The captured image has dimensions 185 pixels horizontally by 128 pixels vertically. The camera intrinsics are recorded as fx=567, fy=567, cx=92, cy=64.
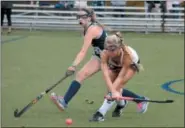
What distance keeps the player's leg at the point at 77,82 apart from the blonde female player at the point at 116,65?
0.43 meters

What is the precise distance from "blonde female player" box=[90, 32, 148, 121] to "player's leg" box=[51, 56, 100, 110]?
427 mm

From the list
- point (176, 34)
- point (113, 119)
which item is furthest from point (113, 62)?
point (176, 34)

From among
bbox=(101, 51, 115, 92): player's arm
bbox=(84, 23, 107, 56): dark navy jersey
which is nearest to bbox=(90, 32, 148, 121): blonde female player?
bbox=(101, 51, 115, 92): player's arm

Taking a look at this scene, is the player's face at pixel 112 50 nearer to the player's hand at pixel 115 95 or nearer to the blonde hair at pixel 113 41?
the blonde hair at pixel 113 41

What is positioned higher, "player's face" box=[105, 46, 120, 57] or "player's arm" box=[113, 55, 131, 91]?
"player's face" box=[105, 46, 120, 57]

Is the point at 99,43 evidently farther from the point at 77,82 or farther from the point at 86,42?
the point at 77,82

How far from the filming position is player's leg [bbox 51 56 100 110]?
26.1ft

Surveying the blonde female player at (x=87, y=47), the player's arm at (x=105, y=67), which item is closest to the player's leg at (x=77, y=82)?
the blonde female player at (x=87, y=47)

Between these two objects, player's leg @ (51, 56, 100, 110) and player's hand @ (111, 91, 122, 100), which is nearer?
player's hand @ (111, 91, 122, 100)

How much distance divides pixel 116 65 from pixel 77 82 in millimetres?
688

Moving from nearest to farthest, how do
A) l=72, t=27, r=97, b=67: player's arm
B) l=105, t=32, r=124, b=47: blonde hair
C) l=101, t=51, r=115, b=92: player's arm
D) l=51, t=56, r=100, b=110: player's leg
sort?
l=105, t=32, r=124, b=47: blonde hair
l=101, t=51, r=115, b=92: player's arm
l=72, t=27, r=97, b=67: player's arm
l=51, t=56, r=100, b=110: player's leg

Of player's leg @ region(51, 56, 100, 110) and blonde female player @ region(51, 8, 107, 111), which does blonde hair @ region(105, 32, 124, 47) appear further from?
player's leg @ region(51, 56, 100, 110)

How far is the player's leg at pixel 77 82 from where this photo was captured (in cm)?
796

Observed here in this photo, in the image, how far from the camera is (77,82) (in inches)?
316
